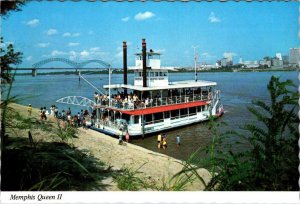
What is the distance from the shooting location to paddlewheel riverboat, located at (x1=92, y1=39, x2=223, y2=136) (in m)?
19.7

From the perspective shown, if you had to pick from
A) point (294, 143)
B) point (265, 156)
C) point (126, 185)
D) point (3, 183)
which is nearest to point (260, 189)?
point (265, 156)

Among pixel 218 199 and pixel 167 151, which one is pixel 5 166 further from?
pixel 167 151


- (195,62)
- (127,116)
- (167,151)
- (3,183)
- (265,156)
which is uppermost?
(195,62)

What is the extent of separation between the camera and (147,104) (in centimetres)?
2034

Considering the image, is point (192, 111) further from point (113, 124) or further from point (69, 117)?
point (69, 117)

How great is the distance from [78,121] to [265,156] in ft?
49.2

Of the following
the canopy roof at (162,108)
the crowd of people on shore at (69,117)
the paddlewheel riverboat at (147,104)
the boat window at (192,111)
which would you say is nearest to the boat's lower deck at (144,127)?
the paddlewheel riverboat at (147,104)

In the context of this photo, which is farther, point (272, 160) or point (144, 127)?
point (144, 127)

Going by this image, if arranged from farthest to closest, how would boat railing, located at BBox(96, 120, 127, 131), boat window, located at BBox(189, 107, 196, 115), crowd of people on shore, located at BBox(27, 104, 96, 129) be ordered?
boat window, located at BBox(189, 107, 196, 115)
boat railing, located at BBox(96, 120, 127, 131)
crowd of people on shore, located at BBox(27, 104, 96, 129)

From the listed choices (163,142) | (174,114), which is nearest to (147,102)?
(174,114)

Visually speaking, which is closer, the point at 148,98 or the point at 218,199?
the point at 218,199

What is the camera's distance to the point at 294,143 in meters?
3.86

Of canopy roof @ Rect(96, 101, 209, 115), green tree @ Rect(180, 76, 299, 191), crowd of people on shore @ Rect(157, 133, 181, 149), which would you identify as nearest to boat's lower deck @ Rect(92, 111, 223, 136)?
canopy roof @ Rect(96, 101, 209, 115)

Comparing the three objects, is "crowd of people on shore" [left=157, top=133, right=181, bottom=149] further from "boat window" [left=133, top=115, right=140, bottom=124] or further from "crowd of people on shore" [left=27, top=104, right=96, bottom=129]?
"crowd of people on shore" [left=27, top=104, right=96, bottom=129]
